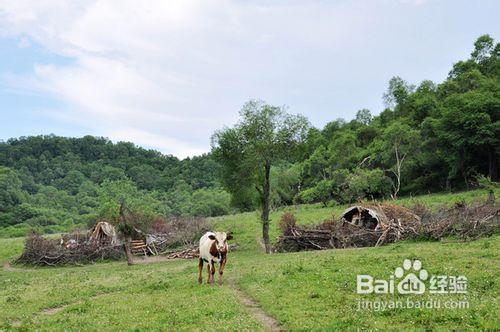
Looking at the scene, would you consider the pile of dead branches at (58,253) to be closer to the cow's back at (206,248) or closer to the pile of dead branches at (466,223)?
the cow's back at (206,248)

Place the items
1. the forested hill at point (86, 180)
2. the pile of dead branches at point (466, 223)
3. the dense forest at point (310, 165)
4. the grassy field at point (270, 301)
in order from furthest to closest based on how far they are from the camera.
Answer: the forested hill at point (86, 180) < the dense forest at point (310, 165) < the pile of dead branches at point (466, 223) < the grassy field at point (270, 301)

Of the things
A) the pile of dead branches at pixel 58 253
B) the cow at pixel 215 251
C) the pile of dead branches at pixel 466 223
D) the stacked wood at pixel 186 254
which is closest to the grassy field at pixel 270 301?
the cow at pixel 215 251

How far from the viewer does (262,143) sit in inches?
1230

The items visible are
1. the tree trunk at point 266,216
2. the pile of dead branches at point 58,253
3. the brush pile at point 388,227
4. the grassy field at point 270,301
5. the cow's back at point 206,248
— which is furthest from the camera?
the pile of dead branches at point 58,253

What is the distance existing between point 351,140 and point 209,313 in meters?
66.9

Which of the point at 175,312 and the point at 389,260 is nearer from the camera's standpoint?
the point at 175,312

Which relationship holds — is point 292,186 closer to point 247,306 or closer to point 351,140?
point 351,140

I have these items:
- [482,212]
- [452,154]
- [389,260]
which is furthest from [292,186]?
[389,260]

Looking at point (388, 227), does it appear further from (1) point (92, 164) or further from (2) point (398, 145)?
(1) point (92, 164)

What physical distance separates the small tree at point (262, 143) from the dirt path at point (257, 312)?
1598 cm

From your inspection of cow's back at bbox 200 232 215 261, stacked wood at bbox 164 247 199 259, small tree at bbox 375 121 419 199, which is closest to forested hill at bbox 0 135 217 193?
small tree at bbox 375 121 419 199

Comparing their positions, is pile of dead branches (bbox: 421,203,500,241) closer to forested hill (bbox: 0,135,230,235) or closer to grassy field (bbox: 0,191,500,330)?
grassy field (bbox: 0,191,500,330)

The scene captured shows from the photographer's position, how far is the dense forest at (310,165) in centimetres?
5225

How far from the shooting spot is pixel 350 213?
111 feet
